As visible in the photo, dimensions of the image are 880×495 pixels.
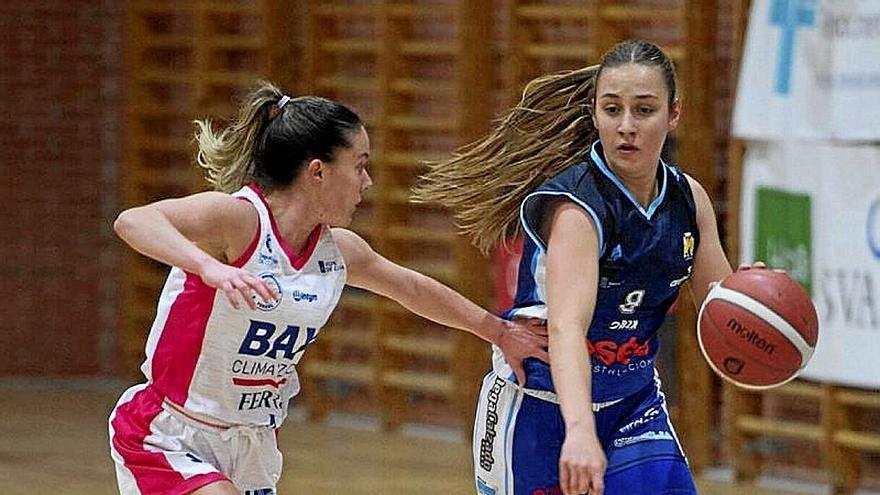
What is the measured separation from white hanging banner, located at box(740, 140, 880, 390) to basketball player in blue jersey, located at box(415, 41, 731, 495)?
10.6 feet

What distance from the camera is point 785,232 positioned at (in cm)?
735

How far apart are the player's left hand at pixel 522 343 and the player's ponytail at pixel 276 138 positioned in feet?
1.81

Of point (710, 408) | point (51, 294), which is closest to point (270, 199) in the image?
point (710, 408)

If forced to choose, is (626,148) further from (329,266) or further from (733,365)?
(329,266)

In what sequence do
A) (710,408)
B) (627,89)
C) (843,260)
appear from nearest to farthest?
(627,89) < (843,260) < (710,408)

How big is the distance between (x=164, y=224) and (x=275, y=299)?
280 millimetres

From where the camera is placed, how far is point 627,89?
3.58 metres

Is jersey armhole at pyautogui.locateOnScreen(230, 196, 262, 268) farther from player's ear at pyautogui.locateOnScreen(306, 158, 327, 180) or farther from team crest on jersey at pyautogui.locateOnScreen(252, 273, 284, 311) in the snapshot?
player's ear at pyautogui.locateOnScreen(306, 158, 327, 180)

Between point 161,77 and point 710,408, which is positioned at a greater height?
point 161,77

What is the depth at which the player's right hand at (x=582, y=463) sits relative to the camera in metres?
3.26

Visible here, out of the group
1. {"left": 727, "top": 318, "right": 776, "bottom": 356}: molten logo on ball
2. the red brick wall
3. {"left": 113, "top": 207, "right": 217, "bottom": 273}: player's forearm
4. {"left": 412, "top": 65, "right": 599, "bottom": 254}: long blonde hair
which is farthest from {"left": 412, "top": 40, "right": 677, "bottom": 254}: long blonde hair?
the red brick wall

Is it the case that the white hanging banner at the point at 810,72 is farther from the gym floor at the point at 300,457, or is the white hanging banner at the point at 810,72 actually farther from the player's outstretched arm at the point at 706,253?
the player's outstretched arm at the point at 706,253

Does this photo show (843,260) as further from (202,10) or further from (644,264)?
(202,10)

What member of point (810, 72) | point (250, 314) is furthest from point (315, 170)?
point (810, 72)
